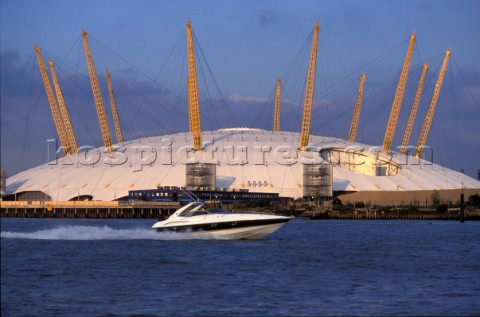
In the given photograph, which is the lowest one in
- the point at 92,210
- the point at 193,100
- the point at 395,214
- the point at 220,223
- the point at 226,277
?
the point at 226,277

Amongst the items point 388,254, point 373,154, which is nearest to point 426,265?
point 388,254

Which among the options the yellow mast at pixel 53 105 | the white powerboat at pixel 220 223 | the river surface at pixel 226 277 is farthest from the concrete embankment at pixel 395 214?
the white powerboat at pixel 220 223

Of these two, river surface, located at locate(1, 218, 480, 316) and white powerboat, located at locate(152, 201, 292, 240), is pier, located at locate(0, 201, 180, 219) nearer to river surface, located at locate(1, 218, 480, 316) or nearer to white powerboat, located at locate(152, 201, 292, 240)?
river surface, located at locate(1, 218, 480, 316)

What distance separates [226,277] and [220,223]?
59.7 feet

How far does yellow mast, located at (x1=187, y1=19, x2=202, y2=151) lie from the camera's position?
563 feet

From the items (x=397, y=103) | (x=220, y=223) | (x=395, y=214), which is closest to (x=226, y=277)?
(x=220, y=223)

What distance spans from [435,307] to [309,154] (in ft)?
464

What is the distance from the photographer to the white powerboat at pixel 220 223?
6488 cm

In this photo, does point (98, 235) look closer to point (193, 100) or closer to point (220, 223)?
point (220, 223)

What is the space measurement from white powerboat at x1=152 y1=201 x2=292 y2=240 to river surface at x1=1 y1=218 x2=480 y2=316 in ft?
2.49

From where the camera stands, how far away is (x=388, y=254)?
64375 mm

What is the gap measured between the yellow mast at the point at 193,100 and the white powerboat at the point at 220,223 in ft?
352

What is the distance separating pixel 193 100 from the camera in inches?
6969

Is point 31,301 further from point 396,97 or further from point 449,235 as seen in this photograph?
point 396,97
